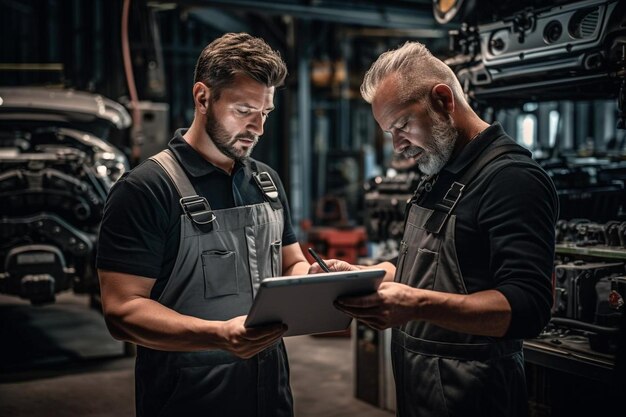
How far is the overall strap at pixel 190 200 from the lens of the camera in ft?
7.16

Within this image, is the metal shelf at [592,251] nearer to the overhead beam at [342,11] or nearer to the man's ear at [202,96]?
the man's ear at [202,96]

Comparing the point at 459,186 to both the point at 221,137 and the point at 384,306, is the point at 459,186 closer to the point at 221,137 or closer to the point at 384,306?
the point at 384,306

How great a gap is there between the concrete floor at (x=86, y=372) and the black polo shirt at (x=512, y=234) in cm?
283

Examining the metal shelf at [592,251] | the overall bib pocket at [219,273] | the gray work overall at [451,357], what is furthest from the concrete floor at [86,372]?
the overall bib pocket at [219,273]

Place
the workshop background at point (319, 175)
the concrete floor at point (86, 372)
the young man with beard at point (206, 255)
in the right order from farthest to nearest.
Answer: the concrete floor at point (86, 372)
the workshop background at point (319, 175)
the young man with beard at point (206, 255)

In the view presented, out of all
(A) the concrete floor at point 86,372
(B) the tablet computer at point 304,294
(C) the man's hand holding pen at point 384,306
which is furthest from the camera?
(A) the concrete floor at point 86,372

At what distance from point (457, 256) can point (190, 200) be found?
84 cm

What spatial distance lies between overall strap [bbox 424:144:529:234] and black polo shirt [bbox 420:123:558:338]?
2 cm

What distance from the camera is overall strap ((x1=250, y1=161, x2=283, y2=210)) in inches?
96.8

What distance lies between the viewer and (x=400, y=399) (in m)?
2.35

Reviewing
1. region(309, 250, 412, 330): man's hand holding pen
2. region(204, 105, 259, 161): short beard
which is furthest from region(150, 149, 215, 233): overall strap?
region(309, 250, 412, 330): man's hand holding pen

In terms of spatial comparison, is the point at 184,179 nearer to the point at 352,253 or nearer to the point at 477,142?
the point at 477,142

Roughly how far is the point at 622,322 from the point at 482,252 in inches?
44.7

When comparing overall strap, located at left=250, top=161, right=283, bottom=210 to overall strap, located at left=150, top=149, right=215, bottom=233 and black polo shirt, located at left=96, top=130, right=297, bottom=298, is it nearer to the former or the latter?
black polo shirt, located at left=96, top=130, right=297, bottom=298
